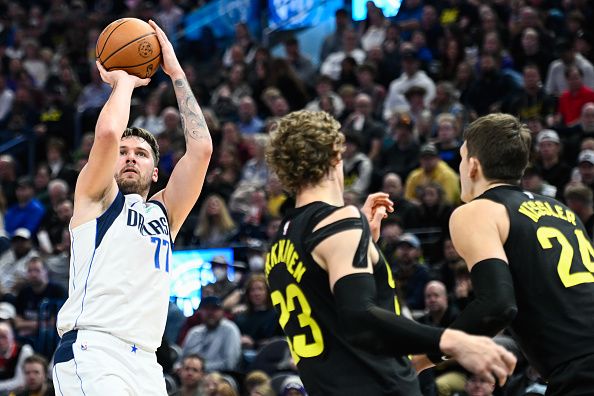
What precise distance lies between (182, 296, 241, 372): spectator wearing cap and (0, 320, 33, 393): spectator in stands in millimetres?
1691

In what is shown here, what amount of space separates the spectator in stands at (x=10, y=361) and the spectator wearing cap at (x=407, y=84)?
6.23 m

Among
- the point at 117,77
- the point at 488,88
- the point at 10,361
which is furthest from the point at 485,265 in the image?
the point at 488,88

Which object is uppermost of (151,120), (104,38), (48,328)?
(104,38)

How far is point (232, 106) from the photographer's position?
16.8 metres

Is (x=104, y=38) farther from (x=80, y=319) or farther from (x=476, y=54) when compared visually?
(x=476, y=54)

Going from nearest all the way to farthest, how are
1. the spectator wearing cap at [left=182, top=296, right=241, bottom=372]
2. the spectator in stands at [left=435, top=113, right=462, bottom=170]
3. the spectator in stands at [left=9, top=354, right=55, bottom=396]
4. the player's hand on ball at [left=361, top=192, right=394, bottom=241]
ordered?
the player's hand on ball at [left=361, top=192, right=394, bottom=241]
the spectator in stands at [left=9, top=354, right=55, bottom=396]
the spectator wearing cap at [left=182, top=296, right=241, bottom=372]
the spectator in stands at [left=435, top=113, right=462, bottom=170]

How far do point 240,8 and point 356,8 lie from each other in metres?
2.61

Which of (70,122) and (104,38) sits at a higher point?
(104,38)

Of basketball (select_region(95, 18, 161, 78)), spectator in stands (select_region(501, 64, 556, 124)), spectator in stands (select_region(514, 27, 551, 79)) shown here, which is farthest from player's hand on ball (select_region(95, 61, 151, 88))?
spectator in stands (select_region(514, 27, 551, 79))

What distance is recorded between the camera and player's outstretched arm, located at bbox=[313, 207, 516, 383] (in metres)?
3.71

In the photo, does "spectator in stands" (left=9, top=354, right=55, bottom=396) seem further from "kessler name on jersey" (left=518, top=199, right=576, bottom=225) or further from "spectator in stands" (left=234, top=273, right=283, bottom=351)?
"kessler name on jersey" (left=518, top=199, right=576, bottom=225)

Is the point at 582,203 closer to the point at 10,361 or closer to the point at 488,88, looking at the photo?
the point at 488,88

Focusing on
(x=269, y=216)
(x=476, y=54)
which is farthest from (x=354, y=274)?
(x=476, y=54)

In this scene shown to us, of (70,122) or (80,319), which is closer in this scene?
(80,319)
